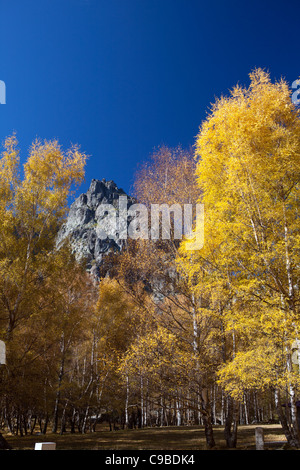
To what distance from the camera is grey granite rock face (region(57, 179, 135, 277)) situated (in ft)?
455

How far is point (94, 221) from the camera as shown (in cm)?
16362

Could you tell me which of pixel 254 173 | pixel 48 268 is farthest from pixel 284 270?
pixel 48 268

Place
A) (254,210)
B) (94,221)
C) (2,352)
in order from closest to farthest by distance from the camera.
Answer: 1. (254,210)
2. (2,352)
3. (94,221)

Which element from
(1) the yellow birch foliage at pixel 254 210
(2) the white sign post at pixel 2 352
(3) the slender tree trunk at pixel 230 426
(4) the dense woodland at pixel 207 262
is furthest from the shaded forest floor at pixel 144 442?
(1) the yellow birch foliage at pixel 254 210

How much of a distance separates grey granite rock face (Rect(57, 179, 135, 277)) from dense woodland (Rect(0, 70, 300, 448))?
11801 centimetres

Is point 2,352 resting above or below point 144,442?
above

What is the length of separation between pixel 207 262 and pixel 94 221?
15564 centimetres

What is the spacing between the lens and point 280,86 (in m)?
10.8

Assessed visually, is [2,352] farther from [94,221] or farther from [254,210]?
[94,221]

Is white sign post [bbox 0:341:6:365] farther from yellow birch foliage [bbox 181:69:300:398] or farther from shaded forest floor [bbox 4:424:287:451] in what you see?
yellow birch foliage [bbox 181:69:300:398]

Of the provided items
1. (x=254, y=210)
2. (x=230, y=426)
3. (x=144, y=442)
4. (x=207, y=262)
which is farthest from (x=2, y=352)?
(x=254, y=210)

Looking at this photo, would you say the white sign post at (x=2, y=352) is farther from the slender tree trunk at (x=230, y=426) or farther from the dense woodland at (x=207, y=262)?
the slender tree trunk at (x=230, y=426)

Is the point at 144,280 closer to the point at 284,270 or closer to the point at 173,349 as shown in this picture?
the point at 173,349

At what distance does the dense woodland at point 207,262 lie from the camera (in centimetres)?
905
